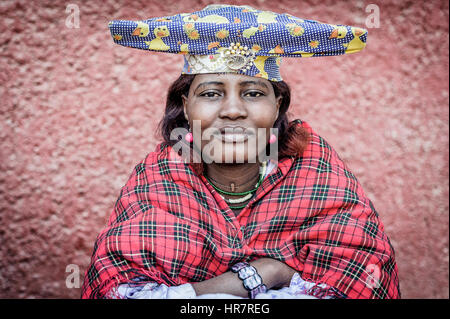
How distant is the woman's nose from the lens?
6.28ft

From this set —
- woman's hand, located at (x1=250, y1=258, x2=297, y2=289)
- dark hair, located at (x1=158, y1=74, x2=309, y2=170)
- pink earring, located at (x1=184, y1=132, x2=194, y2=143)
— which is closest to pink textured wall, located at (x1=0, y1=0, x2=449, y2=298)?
dark hair, located at (x1=158, y1=74, x2=309, y2=170)

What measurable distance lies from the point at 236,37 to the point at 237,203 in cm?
74

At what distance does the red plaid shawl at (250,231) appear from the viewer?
5.97ft

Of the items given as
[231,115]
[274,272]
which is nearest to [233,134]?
[231,115]

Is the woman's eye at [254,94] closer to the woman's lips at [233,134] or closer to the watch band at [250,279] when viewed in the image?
the woman's lips at [233,134]

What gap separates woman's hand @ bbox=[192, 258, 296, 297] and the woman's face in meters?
0.44

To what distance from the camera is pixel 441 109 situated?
3000mm

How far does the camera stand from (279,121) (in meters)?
2.28

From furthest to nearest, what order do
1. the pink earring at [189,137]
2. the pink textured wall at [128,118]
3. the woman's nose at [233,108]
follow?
the pink textured wall at [128,118]
the pink earring at [189,137]
the woman's nose at [233,108]

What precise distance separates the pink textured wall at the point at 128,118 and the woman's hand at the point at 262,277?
1.26 meters

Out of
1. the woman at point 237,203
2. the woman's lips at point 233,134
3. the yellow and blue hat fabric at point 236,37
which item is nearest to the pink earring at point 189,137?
the woman at point 237,203

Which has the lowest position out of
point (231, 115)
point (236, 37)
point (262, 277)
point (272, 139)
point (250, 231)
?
point (262, 277)

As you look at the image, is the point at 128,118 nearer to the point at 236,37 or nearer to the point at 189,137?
the point at 189,137
